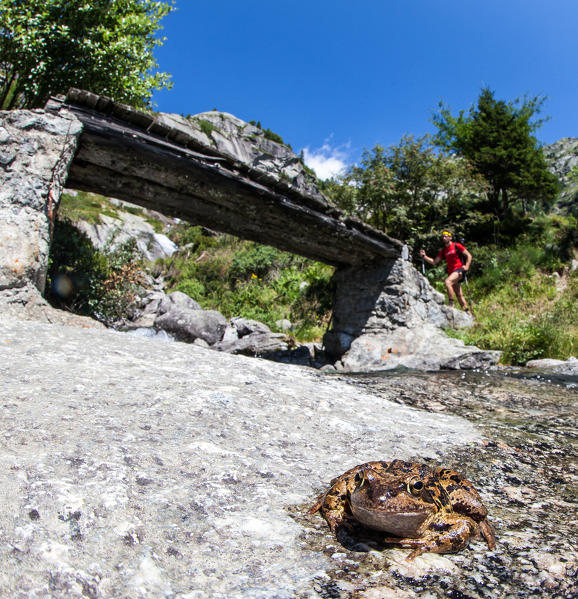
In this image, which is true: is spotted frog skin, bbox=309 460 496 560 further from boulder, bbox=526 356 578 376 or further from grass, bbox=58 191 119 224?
grass, bbox=58 191 119 224

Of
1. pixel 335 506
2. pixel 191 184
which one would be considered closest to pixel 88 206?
pixel 191 184

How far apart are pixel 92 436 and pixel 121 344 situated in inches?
87.1

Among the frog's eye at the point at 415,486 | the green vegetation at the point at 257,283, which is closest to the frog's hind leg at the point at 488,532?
the frog's eye at the point at 415,486

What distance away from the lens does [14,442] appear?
6.02 ft

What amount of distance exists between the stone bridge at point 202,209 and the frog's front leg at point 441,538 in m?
4.84

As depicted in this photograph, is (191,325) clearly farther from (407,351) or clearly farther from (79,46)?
(79,46)

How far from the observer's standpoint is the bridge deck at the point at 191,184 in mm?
5895

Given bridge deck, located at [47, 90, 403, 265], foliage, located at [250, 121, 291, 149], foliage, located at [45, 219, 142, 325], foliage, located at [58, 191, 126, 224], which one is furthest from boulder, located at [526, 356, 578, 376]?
foliage, located at [250, 121, 291, 149]

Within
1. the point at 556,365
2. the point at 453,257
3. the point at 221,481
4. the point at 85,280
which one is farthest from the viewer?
the point at 453,257

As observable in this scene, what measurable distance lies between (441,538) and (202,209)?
674cm

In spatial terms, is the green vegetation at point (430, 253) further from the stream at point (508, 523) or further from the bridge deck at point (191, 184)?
the stream at point (508, 523)

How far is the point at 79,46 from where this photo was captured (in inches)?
448

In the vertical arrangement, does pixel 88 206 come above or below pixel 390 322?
above

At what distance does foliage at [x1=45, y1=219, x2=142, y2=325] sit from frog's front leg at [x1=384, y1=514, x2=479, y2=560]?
840cm
